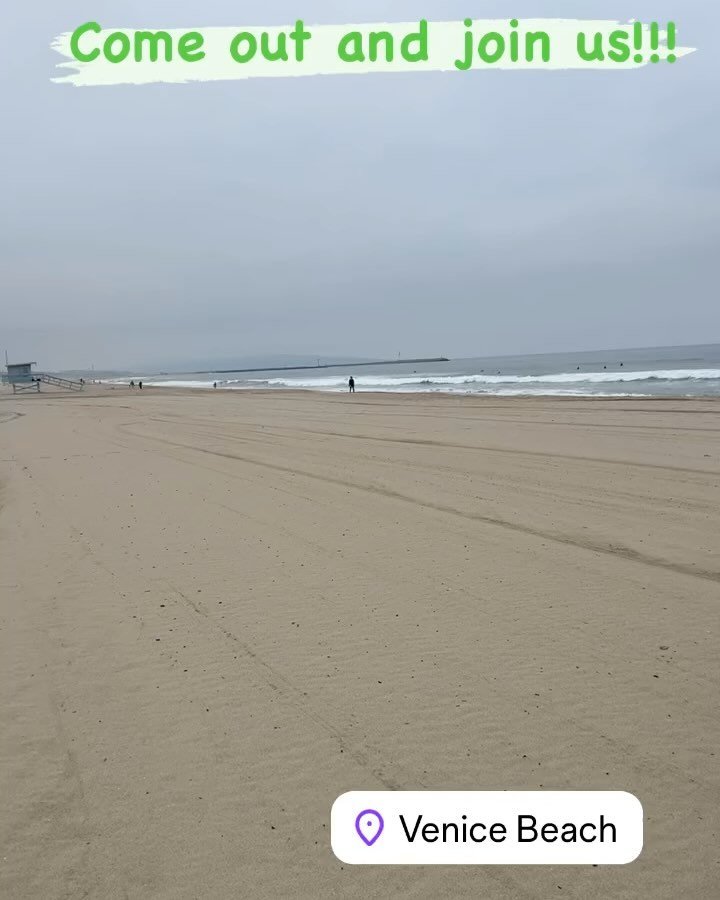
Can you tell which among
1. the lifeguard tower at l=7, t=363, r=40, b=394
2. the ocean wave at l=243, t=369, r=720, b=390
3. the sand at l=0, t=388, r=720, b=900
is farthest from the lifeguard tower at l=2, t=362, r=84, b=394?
the sand at l=0, t=388, r=720, b=900

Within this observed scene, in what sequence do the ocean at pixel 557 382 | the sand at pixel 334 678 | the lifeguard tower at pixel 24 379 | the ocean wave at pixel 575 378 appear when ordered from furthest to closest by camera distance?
the lifeguard tower at pixel 24 379 < the ocean wave at pixel 575 378 < the ocean at pixel 557 382 < the sand at pixel 334 678

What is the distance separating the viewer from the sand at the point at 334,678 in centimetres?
258

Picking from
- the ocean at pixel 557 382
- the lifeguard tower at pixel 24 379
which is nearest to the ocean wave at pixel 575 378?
the ocean at pixel 557 382

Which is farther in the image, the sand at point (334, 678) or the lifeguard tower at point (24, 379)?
the lifeguard tower at point (24, 379)

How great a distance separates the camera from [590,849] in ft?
8.73

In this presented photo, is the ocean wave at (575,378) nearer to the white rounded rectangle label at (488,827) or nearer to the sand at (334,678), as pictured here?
the sand at (334,678)

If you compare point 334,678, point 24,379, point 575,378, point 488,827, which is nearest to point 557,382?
point 575,378

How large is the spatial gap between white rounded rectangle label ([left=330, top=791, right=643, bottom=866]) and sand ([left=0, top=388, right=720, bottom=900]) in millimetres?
77

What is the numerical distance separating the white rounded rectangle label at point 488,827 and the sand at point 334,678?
8 centimetres

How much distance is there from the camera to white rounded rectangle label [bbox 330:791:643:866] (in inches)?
103

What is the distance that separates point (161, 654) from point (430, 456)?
30.5 ft

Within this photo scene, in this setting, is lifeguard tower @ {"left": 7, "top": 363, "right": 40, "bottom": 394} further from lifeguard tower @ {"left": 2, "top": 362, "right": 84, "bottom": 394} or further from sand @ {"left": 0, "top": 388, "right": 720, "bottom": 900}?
sand @ {"left": 0, "top": 388, "right": 720, "bottom": 900}

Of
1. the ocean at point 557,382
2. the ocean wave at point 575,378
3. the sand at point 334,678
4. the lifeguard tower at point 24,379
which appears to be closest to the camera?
the sand at point 334,678

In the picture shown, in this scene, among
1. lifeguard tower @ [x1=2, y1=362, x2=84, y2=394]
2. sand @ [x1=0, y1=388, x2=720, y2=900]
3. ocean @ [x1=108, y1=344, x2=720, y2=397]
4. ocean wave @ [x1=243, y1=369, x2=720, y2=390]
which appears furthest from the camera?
lifeguard tower @ [x1=2, y1=362, x2=84, y2=394]
